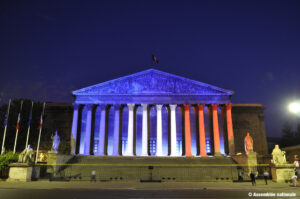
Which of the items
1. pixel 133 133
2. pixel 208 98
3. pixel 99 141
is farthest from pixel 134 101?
pixel 208 98

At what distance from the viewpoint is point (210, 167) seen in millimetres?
25891

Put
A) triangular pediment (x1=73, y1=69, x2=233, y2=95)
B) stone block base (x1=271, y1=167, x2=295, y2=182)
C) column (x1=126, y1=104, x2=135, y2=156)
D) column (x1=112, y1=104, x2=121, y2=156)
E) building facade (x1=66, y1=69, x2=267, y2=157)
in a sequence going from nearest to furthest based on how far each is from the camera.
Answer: stone block base (x1=271, y1=167, x2=295, y2=182) → column (x1=126, y1=104, x2=135, y2=156) → column (x1=112, y1=104, x2=121, y2=156) → building facade (x1=66, y1=69, x2=267, y2=157) → triangular pediment (x1=73, y1=69, x2=233, y2=95)

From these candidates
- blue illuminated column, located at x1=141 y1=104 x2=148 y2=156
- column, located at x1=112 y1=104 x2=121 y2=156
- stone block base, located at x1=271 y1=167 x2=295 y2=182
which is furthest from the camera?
blue illuminated column, located at x1=141 y1=104 x2=148 y2=156

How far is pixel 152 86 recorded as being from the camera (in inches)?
1438

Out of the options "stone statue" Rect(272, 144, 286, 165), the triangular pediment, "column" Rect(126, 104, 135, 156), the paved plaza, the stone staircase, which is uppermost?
the triangular pediment

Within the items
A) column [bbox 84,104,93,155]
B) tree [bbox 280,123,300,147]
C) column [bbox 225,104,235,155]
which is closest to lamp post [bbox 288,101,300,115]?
column [bbox 225,104,235,155]

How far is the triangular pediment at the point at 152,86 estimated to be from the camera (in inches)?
1431

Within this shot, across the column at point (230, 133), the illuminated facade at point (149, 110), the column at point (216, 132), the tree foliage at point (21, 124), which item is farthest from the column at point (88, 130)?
the column at point (230, 133)

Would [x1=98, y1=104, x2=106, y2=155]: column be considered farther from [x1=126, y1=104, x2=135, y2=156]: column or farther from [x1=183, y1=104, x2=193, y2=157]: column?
[x1=183, y1=104, x2=193, y2=157]: column

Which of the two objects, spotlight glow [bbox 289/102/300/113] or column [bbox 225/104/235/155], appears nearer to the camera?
spotlight glow [bbox 289/102/300/113]

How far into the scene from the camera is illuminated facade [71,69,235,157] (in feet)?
116

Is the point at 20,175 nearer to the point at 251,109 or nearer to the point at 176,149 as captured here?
the point at 176,149

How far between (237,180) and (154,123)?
1945 centimetres

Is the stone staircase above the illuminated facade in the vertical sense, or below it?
below
